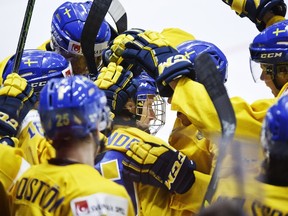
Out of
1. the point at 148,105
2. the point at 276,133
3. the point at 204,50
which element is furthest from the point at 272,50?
the point at 276,133

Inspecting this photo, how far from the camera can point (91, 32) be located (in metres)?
3.93

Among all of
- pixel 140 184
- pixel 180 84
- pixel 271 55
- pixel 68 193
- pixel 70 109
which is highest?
pixel 70 109

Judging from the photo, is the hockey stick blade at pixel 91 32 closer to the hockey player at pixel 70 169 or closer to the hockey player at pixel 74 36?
the hockey player at pixel 74 36

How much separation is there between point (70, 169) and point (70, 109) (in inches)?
6.5

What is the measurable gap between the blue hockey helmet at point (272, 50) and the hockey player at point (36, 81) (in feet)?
2.52

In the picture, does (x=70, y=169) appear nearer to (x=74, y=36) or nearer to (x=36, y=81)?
(x=36, y=81)

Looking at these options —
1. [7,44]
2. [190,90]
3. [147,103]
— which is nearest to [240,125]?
[190,90]

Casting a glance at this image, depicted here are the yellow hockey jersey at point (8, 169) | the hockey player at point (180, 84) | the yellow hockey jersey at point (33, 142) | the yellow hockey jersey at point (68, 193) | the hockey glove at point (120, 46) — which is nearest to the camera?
the yellow hockey jersey at point (68, 193)

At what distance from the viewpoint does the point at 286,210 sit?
8.17ft

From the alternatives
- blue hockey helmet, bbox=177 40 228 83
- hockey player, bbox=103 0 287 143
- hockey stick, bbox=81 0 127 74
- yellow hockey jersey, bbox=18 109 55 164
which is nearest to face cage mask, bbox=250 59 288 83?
blue hockey helmet, bbox=177 40 228 83

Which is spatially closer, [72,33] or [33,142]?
[33,142]

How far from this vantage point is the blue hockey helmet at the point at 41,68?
366cm

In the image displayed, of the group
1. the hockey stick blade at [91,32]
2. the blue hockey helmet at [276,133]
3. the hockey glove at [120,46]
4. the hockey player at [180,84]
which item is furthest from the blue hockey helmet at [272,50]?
the blue hockey helmet at [276,133]

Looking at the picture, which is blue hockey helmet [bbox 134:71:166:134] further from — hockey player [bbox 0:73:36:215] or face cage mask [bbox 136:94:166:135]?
hockey player [bbox 0:73:36:215]
